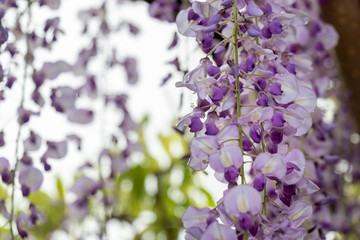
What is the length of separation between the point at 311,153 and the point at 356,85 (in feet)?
1.13

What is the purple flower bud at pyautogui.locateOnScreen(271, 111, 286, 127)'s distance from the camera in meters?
0.58

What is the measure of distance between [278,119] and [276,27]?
0.12 m

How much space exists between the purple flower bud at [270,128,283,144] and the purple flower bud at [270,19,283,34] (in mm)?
119

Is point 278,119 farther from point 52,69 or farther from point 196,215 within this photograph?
point 52,69

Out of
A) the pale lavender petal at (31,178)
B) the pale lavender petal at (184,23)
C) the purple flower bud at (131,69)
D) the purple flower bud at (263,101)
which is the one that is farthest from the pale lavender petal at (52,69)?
the purple flower bud at (131,69)

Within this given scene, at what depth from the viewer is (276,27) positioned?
0.65 m

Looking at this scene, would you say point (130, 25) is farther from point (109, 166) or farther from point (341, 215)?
point (341, 215)

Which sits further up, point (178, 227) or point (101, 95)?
point (101, 95)

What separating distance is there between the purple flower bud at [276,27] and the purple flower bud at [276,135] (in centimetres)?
12

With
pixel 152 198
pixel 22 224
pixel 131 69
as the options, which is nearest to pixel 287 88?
pixel 22 224

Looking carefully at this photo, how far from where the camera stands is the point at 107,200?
4.16 ft

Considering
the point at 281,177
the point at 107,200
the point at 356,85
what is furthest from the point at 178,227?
the point at 281,177

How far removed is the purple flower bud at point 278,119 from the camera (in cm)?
58

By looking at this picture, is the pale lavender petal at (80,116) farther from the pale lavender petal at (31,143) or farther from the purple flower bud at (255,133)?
the purple flower bud at (255,133)
